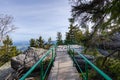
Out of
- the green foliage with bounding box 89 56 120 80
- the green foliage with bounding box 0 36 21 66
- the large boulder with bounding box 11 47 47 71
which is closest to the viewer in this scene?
the green foliage with bounding box 89 56 120 80

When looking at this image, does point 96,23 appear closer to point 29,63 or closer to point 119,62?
point 119,62

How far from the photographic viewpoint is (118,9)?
26.6 ft

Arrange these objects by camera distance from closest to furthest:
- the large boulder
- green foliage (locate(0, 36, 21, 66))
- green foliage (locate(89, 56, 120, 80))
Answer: green foliage (locate(89, 56, 120, 80)) < the large boulder < green foliage (locate(0, 36, 21, 66))

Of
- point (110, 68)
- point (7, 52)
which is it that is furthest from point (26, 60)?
point (7, 52)

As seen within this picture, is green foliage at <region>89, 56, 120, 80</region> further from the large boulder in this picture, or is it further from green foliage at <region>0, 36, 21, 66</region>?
green foliage at <region>0, 36, 21, 66</region>

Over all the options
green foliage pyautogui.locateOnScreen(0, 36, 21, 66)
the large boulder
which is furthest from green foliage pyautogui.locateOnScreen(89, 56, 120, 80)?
green foliage pyautogui.locateOnScreen(0, 36, 21, 66)

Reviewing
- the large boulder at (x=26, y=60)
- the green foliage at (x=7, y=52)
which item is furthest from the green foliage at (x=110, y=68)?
the green foliage at (x=7, y=52)

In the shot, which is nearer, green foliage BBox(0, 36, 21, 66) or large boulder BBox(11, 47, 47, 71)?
large boulder BBox(11, 47, 47, 71)

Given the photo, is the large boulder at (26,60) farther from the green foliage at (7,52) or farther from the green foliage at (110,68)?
the green foliage at (7,52)

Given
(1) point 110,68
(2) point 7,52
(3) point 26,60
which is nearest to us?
(1) point 110,68

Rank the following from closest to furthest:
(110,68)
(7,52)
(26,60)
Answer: (110,68) < (26,60) < (7,52)

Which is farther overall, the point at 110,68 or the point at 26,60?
the point at 26,60

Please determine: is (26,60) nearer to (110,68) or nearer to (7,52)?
(110,68)

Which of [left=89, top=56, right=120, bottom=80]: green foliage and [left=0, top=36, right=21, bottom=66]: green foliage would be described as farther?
[left=0, top=36, right=21, bottom=66]: green foliage
